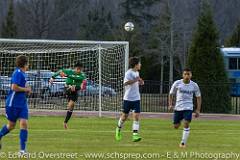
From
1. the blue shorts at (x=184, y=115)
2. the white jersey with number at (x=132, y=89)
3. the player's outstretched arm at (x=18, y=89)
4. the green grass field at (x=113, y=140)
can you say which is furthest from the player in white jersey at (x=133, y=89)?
the player's outstretched arm at (x=18, y=89)

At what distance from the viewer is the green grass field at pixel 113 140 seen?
47.3ft

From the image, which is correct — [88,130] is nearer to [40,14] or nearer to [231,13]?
[40,14]

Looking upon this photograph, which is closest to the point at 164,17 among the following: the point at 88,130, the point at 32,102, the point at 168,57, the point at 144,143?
the point at 168,57

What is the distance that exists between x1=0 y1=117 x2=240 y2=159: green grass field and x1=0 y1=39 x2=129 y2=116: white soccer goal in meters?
5.35

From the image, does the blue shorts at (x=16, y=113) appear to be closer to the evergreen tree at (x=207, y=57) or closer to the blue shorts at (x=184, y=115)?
the blue shorts at (x=184, y=115)

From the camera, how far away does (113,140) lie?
16.6 meters

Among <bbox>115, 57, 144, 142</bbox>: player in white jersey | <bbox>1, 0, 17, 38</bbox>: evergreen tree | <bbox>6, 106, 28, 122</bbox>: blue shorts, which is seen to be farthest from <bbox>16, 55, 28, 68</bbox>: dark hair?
<bbox>1, 0, 17, 38</bbox>: evergreen tree

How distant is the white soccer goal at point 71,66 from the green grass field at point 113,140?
5350 millimetres

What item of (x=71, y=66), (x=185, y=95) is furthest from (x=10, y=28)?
(x=185, y=95)

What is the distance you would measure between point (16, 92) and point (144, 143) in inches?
164

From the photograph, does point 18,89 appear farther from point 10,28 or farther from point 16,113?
point 10,28

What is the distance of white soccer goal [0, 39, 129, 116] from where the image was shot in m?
28.4

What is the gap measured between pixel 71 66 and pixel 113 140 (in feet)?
46.5

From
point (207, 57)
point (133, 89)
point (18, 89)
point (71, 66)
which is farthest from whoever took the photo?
point (207, 57)
